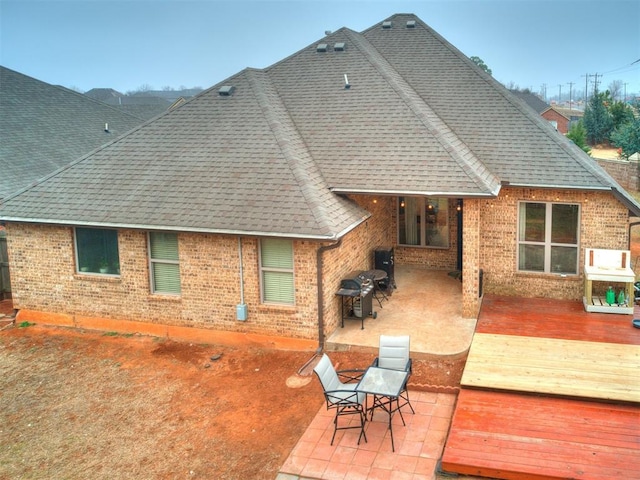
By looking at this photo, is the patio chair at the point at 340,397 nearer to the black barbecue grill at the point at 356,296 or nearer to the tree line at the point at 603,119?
the black barbecue grill at the point at 356,296

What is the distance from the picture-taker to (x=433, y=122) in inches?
564

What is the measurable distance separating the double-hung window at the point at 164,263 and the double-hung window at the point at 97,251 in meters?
0.96

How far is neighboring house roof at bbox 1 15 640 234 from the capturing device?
39.8 ft

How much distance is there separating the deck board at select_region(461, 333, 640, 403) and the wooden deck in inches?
0.6

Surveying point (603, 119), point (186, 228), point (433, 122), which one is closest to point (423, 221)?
point (433, 122)

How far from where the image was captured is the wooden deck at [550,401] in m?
7.08

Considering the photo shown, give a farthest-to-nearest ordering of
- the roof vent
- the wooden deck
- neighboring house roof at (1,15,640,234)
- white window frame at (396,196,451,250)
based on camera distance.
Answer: white window frame at (396,196,451,250) → the roof vent → neighboring house roof at (1,15,640,234) → the wooden deck

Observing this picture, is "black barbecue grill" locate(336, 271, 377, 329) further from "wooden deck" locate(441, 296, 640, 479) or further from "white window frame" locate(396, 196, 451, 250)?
"white window frame" locate(396, 196, 451, 250)

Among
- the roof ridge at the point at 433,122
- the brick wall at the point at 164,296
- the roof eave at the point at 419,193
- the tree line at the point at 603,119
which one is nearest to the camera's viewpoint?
the roof eave at the point at 419,193

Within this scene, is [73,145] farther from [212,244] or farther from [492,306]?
[492,306]

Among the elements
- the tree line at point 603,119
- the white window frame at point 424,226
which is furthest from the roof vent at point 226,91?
the tree line at point 603,119

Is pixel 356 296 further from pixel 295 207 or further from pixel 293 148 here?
pixel 293 148

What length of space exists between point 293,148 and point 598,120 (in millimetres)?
46856

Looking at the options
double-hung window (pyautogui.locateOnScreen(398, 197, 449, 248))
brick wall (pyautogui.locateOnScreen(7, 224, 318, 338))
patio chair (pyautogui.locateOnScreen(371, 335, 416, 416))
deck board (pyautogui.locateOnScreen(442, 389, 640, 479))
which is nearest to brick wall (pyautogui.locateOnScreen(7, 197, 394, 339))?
brick wall (pyautogui.locateOnScreen(7, 224, 318, 338))
